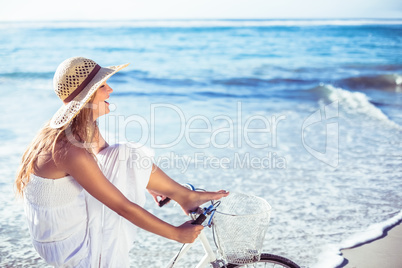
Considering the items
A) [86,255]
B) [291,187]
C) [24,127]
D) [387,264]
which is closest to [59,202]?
[86,255]

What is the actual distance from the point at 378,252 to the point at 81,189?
2.31m

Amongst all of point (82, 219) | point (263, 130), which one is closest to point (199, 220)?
point (82, 219)

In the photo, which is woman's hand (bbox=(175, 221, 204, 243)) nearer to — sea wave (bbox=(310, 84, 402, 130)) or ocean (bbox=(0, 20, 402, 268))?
ocean (bbox=(0, 20, 402, 268))

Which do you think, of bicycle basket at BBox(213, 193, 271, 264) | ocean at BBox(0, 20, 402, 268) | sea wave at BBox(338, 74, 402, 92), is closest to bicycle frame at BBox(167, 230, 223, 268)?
bicycle basket at BBox(213, 193, 271, 264)

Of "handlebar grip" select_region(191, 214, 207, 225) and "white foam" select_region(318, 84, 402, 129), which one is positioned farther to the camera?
"white foam" select_region(318, 84, 402, 129)

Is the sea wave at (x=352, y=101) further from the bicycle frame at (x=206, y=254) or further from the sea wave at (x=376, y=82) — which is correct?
the bicycle frame at (x=206, y=254)

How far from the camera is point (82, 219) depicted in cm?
210

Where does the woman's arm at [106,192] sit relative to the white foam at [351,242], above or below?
above

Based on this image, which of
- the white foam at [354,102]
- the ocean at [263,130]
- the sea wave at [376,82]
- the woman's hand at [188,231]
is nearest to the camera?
the woman's hand at [188,231]

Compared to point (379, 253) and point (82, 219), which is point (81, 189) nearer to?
point (82, 219)

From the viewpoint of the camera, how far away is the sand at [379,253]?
3092 millimetres

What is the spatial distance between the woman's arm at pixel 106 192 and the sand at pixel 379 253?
1703 millimetres

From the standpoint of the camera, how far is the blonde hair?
6.51 feet

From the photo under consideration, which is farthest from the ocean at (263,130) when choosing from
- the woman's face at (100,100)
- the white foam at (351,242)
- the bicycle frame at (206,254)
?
the woman's face at (100,100)
